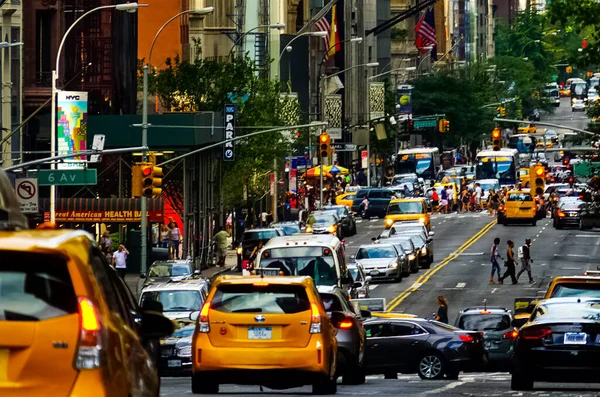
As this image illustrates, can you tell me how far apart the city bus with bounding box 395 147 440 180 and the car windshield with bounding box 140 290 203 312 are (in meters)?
88.7

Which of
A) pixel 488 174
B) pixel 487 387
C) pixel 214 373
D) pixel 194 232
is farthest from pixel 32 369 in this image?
pixel 488 174

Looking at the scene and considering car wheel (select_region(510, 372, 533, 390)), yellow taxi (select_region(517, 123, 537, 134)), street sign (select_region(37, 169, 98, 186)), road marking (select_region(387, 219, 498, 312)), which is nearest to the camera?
car wheel (select_region(510, 372, 533, 390))

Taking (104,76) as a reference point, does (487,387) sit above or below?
below


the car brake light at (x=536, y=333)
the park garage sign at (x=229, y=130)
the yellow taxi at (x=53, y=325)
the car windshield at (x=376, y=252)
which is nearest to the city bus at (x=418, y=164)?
the park garage sign at (x=229, y=130)

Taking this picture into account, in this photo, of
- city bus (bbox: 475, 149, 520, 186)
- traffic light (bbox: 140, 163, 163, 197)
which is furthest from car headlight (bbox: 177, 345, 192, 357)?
city bus (bbox: 475, 149, 520, 186)

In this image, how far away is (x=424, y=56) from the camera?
571ft

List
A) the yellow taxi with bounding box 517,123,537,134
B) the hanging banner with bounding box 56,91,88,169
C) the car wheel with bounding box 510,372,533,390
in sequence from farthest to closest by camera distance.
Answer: the yellow taxi with bounding box 517,123,537,134 → the hanging banner with bounding box 56,91,88,169 → the car wheel with bounding box 510,372,533,390

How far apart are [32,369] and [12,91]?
51389mm

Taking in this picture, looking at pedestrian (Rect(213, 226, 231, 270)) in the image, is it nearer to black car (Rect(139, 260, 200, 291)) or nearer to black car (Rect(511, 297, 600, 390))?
black car (Rect(139, 260, 200, 291))

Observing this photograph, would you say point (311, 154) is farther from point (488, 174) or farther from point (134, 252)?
point (134, 252)

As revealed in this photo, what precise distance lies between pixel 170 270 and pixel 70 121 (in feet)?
29.4

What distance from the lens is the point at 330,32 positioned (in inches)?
4117

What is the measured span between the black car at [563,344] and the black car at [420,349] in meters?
7.71

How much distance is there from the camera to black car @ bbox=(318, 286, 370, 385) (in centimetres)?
2227
